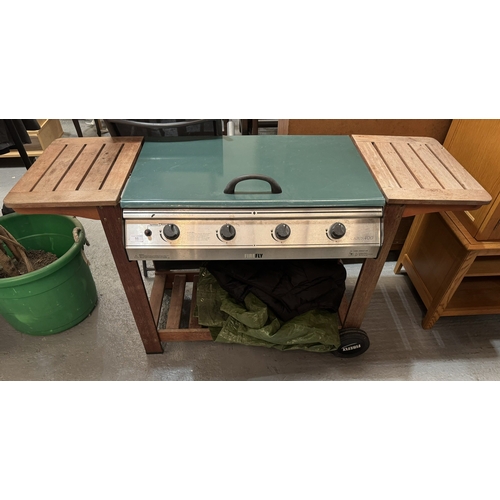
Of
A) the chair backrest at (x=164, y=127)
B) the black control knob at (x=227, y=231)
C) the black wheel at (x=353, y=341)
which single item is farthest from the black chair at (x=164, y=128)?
the black wheel at (x=353, y=341)

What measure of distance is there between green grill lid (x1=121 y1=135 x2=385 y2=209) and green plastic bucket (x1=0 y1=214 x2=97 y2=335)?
0.65m

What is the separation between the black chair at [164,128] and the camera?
1.36 m

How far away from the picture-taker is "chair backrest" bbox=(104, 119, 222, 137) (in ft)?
4.45

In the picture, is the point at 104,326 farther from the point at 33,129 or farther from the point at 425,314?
the point at 33,129

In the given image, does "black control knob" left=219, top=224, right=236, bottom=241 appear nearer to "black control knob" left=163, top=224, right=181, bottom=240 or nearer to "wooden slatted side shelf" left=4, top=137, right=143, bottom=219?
"black control knob" left=163, top=224, right=181, bottom=240

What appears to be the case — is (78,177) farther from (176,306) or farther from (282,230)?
(176,306)

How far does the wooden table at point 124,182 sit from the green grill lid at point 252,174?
60mm

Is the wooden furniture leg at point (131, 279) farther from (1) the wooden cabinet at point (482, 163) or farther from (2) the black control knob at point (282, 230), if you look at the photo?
(1) the wooden cabinet at point (482, 163)

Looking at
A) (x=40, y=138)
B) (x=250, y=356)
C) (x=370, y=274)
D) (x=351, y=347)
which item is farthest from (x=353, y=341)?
(x=40, y=138)

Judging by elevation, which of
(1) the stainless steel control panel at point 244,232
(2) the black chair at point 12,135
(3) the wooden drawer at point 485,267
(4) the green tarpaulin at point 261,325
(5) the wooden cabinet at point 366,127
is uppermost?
(5) the wooden cabinet at point 366,127

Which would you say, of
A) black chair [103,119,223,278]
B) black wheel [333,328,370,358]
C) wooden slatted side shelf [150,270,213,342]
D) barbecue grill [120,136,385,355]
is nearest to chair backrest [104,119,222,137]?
black chair [103,119,223,278]

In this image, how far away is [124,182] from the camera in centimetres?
120

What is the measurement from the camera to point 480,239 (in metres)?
1.50

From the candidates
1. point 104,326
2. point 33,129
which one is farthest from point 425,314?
point 33,129
